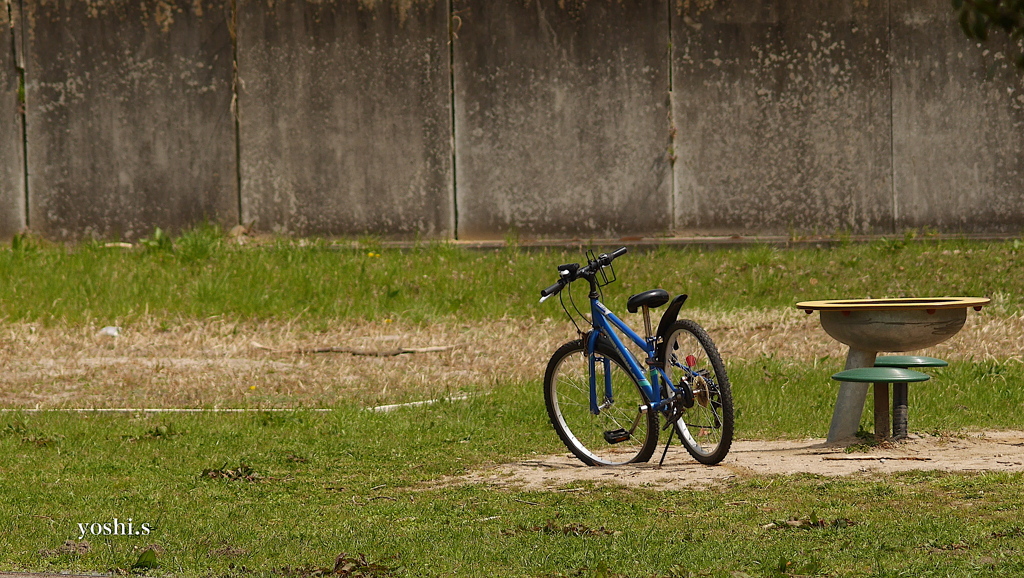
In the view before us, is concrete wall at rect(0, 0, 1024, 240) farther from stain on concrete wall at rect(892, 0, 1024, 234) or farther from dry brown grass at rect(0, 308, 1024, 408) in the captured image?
dry brown grass at rect(0, 308, 1024, 408)

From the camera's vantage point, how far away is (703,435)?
659cm

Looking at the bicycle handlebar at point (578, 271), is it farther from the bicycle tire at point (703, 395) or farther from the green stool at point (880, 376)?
the green stool at point (880, 376)

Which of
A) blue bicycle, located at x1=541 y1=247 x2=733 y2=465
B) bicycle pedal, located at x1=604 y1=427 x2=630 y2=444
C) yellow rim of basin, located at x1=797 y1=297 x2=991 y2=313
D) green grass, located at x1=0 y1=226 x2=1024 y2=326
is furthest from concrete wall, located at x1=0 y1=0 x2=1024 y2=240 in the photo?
bicycle pedal, located at x1=604 y1=427 x2=630 y2=444

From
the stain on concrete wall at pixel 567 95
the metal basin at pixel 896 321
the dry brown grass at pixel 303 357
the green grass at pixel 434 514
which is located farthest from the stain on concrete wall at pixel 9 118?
the metal basin at pixel 896 321

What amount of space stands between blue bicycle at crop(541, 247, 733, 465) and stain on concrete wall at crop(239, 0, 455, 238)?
238 inches

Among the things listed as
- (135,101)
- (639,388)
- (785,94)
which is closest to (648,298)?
(639,388)

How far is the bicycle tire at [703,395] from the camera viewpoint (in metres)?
6.22

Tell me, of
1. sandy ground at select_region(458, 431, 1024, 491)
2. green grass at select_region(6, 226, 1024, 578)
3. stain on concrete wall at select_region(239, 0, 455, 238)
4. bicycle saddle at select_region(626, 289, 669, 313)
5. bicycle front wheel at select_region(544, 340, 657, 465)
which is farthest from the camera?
stain on concrete wall at select_region(239, 0, 455, 238)

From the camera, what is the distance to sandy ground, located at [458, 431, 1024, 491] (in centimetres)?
616

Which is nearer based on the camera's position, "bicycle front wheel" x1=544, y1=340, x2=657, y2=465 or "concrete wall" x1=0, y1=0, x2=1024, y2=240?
"bicycle front wheel" x1=544, y1=340, x2=657, y2=465

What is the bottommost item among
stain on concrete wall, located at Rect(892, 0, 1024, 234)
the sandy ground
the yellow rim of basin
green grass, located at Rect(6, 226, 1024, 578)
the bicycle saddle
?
the sandy ground

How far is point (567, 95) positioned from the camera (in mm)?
13203

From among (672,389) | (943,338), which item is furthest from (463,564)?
(943,338)

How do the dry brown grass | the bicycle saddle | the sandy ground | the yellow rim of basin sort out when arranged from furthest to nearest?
the dry brown grass → the yellow rim of basin → the bicycle saddle → the sandy ground
